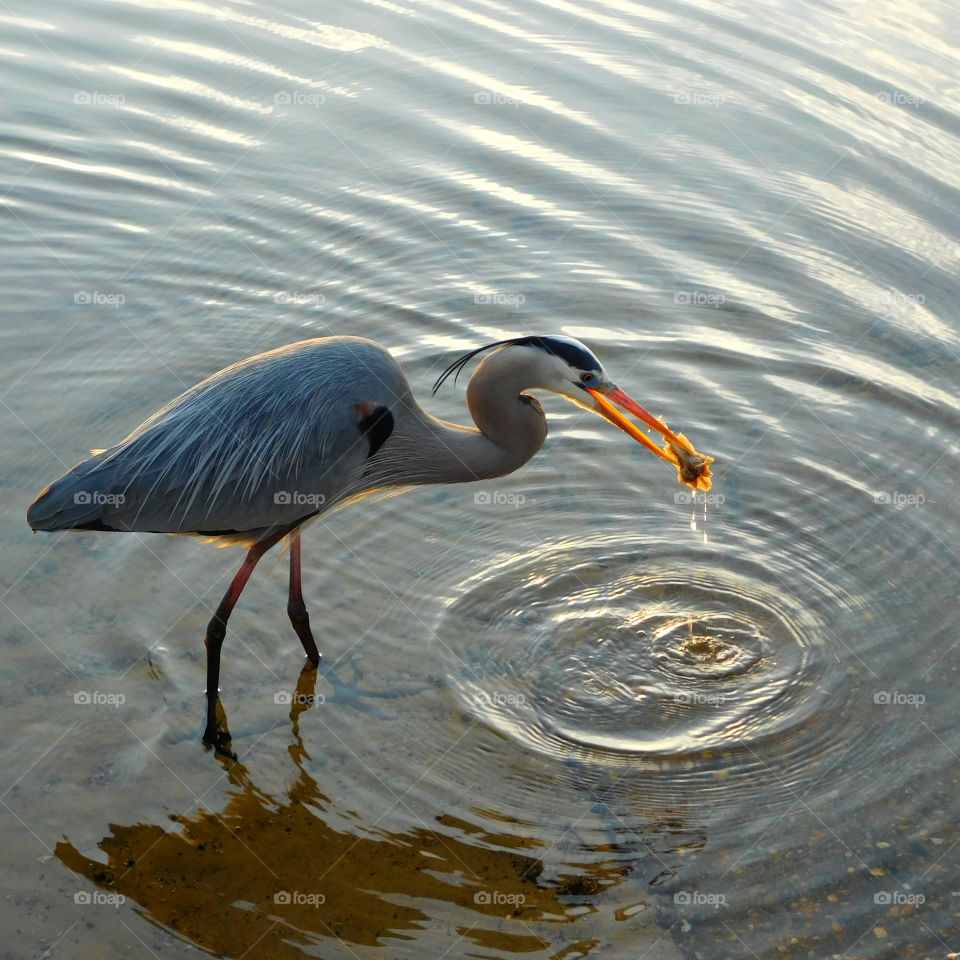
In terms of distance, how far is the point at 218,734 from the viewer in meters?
6.32

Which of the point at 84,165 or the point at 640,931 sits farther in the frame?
the point at 84,165

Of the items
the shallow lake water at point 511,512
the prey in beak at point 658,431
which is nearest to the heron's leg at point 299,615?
the shallow lake water at point 511,512

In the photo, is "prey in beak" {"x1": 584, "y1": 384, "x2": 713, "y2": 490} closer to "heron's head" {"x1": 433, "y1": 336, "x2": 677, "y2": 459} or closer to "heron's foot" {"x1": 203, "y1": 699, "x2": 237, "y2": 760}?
"heron's head" {"x1": 433, "y1": 336, "x2": 677, "y2": 459}

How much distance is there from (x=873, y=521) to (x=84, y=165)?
25.6 feet

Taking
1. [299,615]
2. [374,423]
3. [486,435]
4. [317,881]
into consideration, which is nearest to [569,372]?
[486,435]

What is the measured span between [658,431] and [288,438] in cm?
204

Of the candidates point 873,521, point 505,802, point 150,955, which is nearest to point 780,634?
point 873,521

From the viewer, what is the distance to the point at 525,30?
1338cm

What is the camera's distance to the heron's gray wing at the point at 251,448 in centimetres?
623

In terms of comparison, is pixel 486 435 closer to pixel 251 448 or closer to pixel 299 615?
pixel 251 448

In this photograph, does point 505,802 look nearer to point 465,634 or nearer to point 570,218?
point 465,634

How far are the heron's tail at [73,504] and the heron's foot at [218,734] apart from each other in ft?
3.67

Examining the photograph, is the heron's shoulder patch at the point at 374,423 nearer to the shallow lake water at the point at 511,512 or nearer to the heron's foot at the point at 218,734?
the shallow lake water at the point at 511,512

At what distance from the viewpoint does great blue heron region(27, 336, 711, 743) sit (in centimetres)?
624
